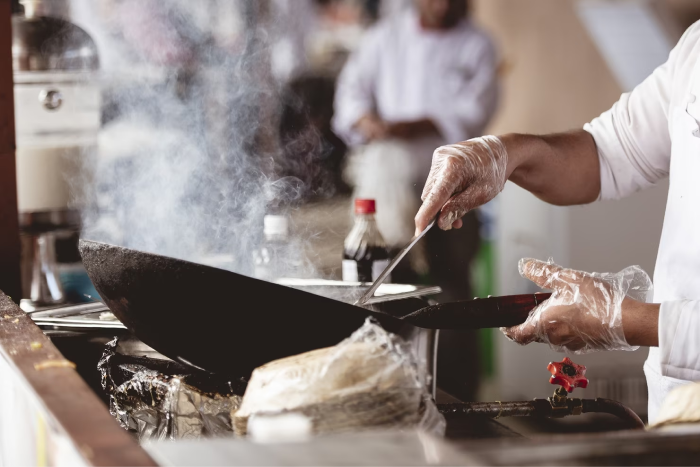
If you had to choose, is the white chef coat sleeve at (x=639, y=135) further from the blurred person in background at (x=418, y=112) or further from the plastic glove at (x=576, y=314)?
the blurred person in background at (x=418, y=112)

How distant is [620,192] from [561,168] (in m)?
0.16

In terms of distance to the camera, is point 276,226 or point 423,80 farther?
point 423,80

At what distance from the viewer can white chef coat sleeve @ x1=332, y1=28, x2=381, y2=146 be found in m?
4.36

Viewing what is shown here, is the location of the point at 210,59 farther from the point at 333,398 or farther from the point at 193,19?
the point at 333,398

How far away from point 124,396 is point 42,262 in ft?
3.03

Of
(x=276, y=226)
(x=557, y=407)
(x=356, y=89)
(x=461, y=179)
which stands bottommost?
(x=557, y=407)

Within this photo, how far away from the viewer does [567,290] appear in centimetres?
124

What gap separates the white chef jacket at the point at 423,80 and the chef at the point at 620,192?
2.36 m

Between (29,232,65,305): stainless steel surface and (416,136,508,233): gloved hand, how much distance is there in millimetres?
1007

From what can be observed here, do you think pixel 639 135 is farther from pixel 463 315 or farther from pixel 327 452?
pixel 327 452

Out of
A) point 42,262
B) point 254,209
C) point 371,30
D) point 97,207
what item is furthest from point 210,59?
point 42,262

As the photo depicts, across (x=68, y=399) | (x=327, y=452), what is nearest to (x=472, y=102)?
(x=68, y=399)

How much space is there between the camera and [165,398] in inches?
44.4

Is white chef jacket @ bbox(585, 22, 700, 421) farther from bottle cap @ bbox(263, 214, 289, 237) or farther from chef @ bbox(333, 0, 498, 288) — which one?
chef @ bbox(333, 0, 498, 288)
